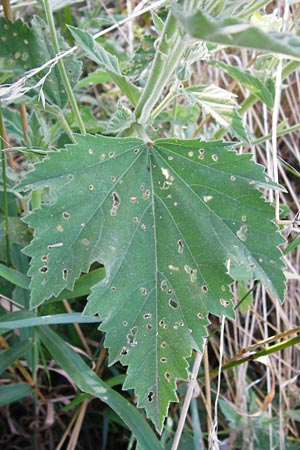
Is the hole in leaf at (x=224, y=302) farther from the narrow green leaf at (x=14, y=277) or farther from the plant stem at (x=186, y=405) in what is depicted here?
the narrow green leaf at (x=14, y=277)

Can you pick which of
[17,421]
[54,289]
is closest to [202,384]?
[17,421]

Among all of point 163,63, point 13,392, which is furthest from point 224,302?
point 13,392

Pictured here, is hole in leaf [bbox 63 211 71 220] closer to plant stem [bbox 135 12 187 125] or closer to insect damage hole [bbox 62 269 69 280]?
insect damage hole [bbox 62 269 69 280]

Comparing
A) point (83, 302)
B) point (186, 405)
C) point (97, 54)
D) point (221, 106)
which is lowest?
point (186, 405)

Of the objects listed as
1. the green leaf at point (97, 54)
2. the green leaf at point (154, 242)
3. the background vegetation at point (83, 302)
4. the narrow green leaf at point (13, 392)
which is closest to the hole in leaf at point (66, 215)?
the green leaf at point (154, 242)

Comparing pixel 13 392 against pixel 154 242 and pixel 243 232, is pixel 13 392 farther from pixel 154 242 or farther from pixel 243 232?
pixel 243 232

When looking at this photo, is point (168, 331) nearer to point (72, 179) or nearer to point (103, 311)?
point (103, 311)
